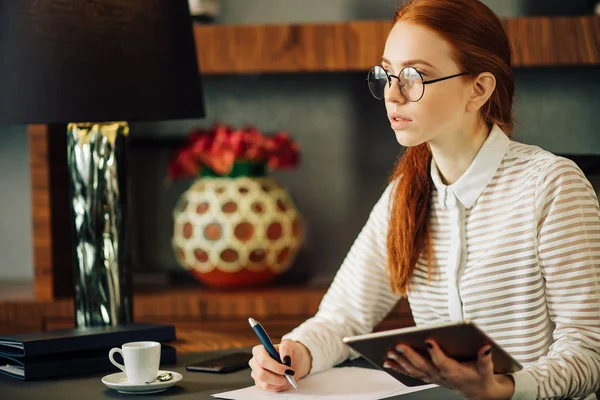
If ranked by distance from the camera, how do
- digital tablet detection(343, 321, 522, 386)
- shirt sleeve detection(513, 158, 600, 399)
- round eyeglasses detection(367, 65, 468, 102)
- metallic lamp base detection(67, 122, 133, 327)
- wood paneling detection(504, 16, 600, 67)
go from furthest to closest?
wood paneling detection(504, 16, 600, 67) → metallic lamp base detection(67, 122, 133, 327) → round eyeglasses detection(367, 65, 468, 102) → shirt sleeve detection(513, 158, 600, 399) → digital tablet detection(343, 321, 522, 386)

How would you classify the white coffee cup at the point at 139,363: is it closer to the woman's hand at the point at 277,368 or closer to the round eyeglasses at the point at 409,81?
the woman's hand at the point at 277,368

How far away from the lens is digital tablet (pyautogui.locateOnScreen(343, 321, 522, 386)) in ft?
3.36

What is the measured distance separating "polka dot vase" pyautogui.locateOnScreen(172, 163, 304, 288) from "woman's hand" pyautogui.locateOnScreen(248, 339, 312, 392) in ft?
3.99

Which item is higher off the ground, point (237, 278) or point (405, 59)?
point (405, 59)

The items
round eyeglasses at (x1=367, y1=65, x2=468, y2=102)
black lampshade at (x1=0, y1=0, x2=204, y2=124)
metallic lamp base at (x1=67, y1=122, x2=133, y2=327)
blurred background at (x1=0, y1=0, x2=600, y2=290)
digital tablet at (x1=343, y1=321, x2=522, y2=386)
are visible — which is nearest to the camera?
digital tablet at (x1=343, y1=321, x2=522, y2=386)

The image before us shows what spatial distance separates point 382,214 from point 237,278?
43.1 inches

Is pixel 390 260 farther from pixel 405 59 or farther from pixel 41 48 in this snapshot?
pixel 41 48

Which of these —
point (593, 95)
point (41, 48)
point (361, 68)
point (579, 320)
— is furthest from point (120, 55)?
point (593, 95)

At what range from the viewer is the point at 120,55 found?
157 cm

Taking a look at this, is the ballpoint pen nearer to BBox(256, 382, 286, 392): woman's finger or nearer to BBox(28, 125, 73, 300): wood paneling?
BBox(256, 382, 286, 392): woman's finger

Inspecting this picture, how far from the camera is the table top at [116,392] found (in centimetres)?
128

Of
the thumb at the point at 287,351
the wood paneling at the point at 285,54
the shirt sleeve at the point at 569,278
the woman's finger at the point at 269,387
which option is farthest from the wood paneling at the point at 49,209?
the shirt sleeve at the point at 569,278

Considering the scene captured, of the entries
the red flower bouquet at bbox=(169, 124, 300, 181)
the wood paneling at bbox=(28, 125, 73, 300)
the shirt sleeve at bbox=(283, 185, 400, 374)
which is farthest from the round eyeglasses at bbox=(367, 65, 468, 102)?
the wood paneling at bbox=(28, 125, 73, 300)

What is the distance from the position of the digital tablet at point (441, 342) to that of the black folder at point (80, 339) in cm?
55
